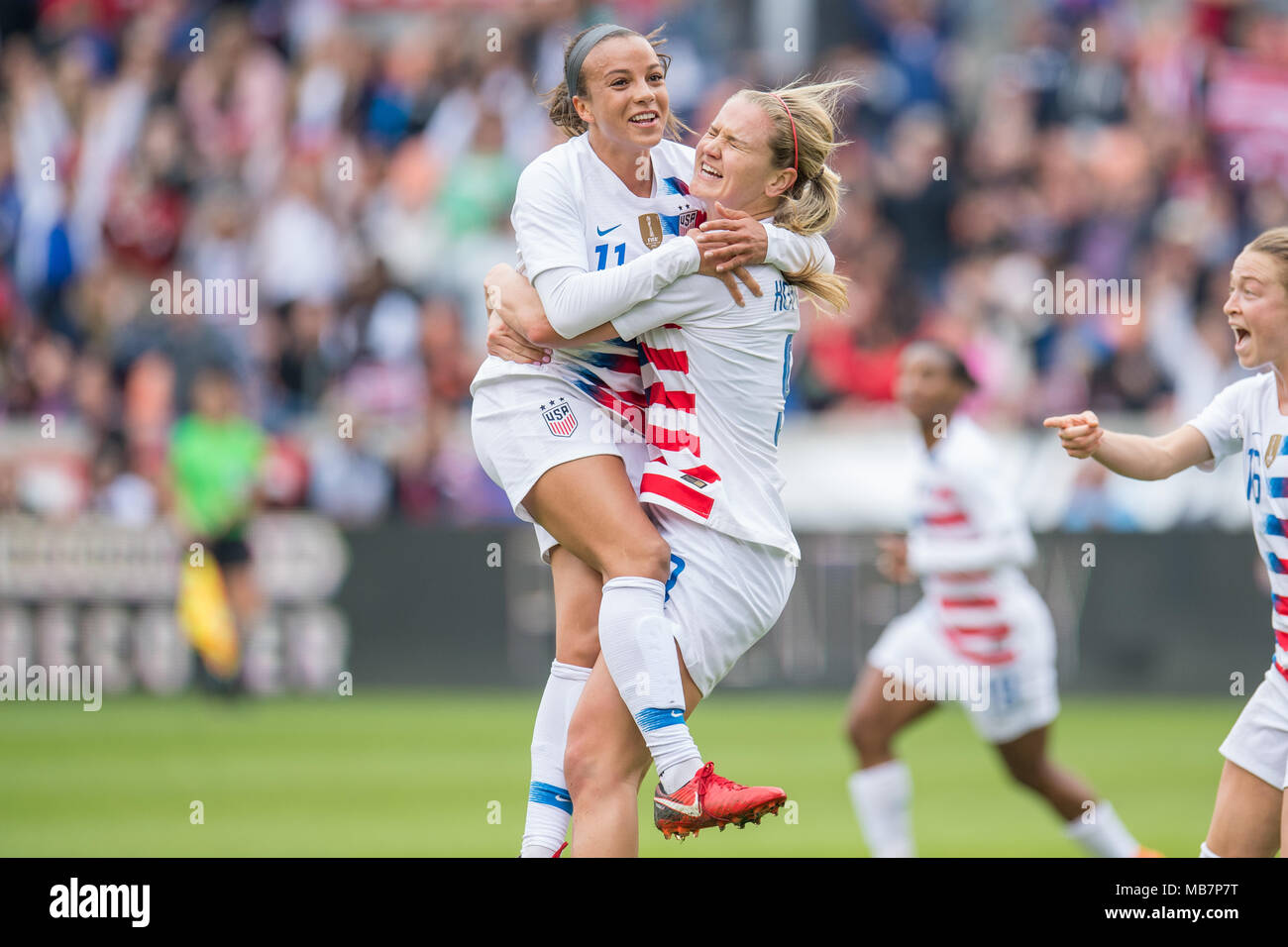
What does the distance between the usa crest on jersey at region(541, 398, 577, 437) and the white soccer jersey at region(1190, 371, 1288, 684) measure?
2098 millimetres

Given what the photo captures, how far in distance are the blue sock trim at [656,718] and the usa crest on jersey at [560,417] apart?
2.99ft

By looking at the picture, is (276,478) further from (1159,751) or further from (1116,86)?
(1116,86)

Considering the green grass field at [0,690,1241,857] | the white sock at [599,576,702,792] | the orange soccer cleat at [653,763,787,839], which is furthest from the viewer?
the green grass field at [0,690,1241,857]

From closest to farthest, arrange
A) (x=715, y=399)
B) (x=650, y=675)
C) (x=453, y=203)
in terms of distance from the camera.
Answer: (x=650, y=675)
(x=715, y=399)
(x=453, y=203)

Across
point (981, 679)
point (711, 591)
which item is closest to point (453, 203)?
point (981, 679)

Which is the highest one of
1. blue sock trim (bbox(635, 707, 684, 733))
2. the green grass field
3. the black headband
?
the black headband

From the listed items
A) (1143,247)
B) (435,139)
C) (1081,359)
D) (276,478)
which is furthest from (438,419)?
(1143,247)

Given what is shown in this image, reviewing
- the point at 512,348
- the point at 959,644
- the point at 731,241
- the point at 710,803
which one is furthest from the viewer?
the point at 959,644

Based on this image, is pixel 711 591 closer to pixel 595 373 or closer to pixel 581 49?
pixel 595 373

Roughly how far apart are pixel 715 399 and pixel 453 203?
11304 millimetres

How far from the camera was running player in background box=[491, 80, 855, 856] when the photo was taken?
5.34 m

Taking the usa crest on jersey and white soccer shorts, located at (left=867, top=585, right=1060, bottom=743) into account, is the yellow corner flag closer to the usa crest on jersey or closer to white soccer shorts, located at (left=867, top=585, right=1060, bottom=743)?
white soccer shorts, located at (left=867, top=585, right=1060, bottom=743)

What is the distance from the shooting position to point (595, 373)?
580cm

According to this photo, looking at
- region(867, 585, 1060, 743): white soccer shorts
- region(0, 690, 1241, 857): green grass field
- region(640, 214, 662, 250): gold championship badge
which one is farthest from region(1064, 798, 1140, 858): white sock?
region(640, 214, 662, 250): gold championship badge
